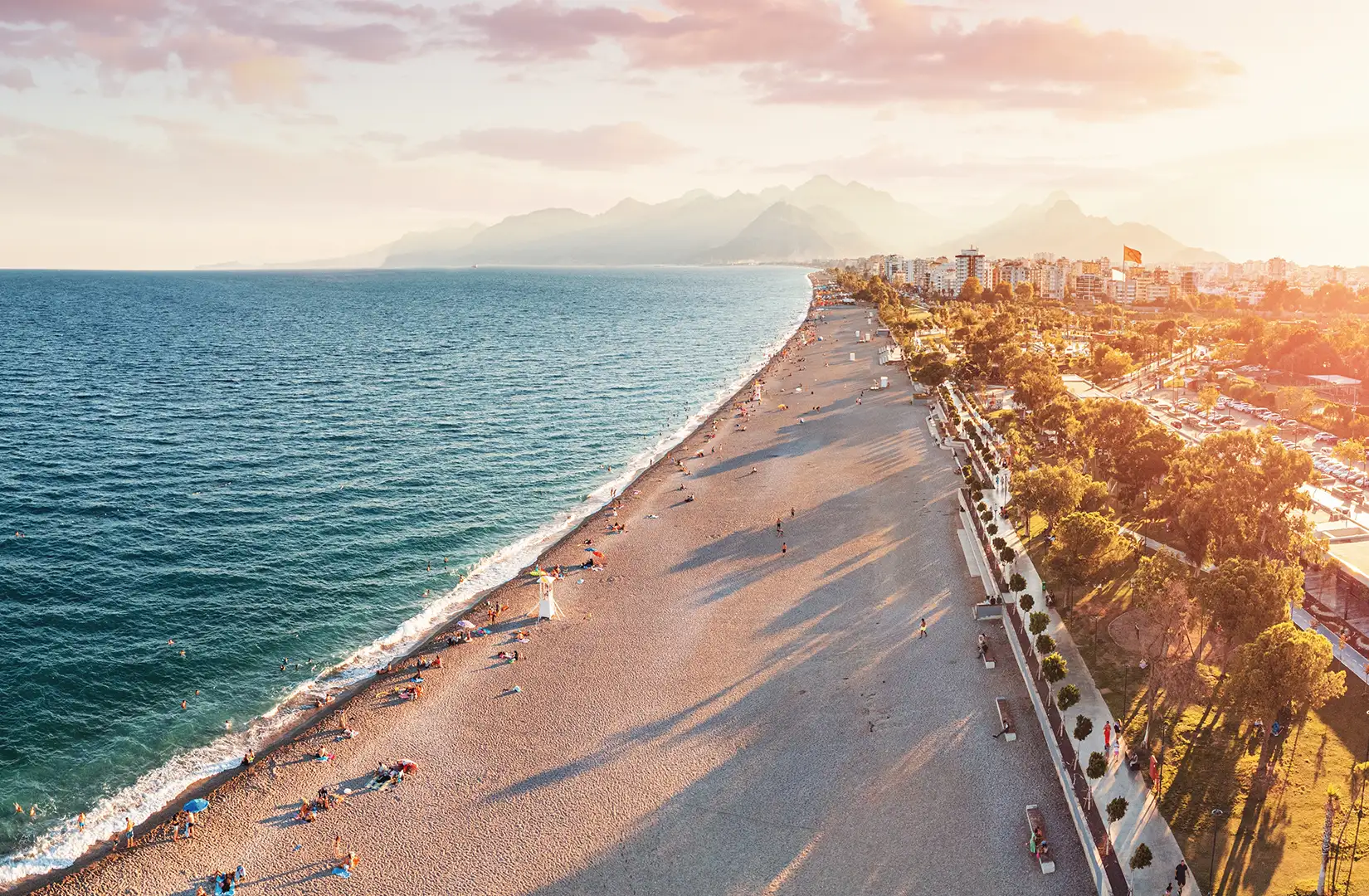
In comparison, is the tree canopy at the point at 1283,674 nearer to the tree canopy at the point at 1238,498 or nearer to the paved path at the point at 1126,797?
the paved path at the point at 1126,797

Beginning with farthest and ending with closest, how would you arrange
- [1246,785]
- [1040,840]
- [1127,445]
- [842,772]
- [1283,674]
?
1. [1127,445]
2. [842,772]
3. [1246,785]
4. [1040,840]
5. [1283,674]

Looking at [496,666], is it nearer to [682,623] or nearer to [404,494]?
[682,623]

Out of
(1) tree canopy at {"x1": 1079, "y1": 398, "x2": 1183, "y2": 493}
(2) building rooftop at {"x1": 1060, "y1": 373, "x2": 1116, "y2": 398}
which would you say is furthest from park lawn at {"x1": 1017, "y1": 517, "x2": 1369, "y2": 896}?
(2) building rooftop at {"x1": 1060, "y1": 373, "x2": 1116, "y2": 398}

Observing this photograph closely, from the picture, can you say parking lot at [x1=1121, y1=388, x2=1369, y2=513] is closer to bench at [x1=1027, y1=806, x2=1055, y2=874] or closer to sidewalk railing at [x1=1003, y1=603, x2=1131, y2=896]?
sidewalk railing at [x1=1003, y1=603, x2=1131, y2=896]

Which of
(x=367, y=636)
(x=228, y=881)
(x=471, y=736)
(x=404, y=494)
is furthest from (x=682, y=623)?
(x=404, y=494)

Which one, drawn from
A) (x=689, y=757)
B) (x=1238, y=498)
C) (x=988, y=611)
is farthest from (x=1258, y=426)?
(x=689, y=757)

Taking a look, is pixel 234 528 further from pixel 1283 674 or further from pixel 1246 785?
pixel 1283 674

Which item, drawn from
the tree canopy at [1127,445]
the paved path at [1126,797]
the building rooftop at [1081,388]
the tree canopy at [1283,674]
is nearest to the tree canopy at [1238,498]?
the tree canopy at [1127,445]
